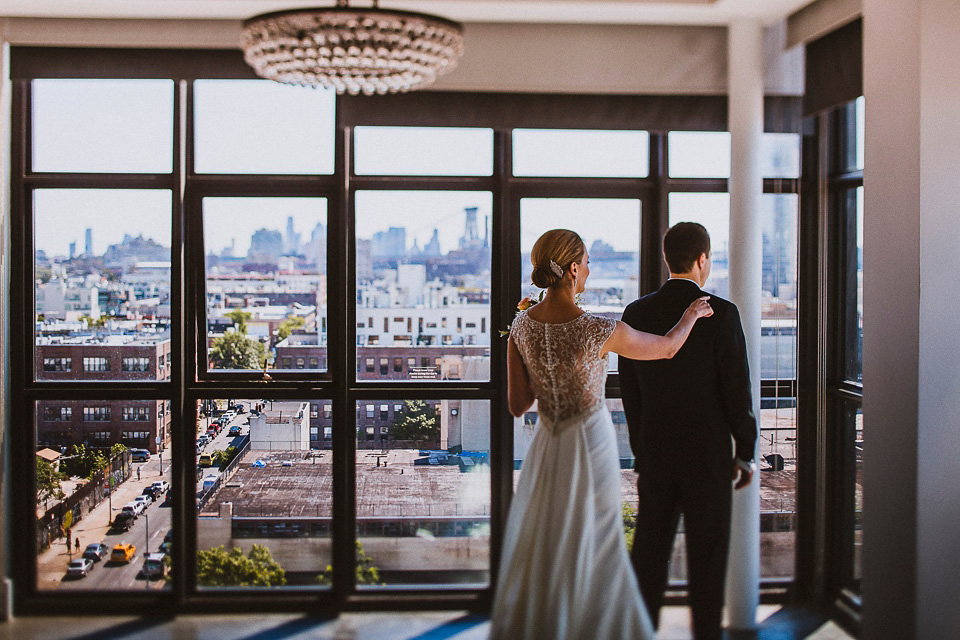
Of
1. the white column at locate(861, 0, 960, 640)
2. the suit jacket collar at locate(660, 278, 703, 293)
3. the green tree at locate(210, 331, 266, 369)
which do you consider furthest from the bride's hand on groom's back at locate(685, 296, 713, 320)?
the green tree at locate(210, 331, 266, 369)

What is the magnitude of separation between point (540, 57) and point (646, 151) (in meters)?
0.66

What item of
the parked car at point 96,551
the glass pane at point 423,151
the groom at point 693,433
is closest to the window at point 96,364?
the parked car at point 96,551

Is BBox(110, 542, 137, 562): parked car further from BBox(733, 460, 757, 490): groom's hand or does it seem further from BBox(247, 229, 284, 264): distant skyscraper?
BBox(733, 460, 757, 490): groom's hand

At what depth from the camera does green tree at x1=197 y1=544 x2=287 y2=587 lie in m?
3.97

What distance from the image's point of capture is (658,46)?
3863mm

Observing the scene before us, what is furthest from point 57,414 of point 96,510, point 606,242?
point 606,242

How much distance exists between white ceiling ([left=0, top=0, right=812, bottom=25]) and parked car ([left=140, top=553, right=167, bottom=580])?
242cm

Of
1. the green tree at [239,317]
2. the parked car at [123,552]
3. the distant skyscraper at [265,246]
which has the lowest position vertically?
the parked car at [123,552]

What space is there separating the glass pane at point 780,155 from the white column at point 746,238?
37 mm

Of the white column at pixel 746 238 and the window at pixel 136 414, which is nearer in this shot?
the white column at pixel 746 238

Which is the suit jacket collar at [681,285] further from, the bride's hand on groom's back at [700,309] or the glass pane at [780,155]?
the glass pane at [780,155]

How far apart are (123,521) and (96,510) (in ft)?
0.44

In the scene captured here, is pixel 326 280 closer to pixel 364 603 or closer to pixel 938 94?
pixel 364 603

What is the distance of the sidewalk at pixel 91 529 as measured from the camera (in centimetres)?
393
